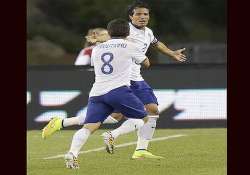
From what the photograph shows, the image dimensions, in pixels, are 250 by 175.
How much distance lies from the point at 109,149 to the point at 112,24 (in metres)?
1.66

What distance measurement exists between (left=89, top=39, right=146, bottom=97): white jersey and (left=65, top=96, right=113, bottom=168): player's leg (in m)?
0.15

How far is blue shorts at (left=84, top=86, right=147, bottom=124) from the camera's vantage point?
1276cm

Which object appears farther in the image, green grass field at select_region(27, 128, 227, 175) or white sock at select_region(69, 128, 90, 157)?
green grass field at select_region(27, 128, 227, 175)

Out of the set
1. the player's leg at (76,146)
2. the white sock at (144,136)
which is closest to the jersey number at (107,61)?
the player's leg at (76,146)

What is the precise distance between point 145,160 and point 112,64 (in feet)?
5.52

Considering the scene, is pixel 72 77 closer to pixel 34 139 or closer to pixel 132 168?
pixel 34 139

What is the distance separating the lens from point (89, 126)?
41.6 ft

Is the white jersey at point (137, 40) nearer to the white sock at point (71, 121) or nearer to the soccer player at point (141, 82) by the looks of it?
the soccer player at point (141, 82)

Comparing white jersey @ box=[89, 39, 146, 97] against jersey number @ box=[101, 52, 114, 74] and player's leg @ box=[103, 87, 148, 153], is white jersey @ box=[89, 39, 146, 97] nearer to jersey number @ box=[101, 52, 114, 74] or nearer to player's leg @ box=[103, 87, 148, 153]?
jersey number @ box=[101, 52, 114, 74]

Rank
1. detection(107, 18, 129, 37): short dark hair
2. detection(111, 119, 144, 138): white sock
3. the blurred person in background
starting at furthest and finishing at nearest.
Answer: the blurred person in background
detection(111, 119, 144, 138): white sock
detection(107, 18, 129, 37): short dark hair

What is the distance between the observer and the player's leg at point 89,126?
40.8 feet

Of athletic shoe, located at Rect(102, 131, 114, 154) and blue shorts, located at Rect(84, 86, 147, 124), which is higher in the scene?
blue shorts, located at Rect(84, 86, 147, 124)

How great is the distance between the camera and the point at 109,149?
13094mm

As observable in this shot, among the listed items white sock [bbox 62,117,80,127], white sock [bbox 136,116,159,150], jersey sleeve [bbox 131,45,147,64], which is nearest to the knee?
white sock [bbox 136,116,159,150]
